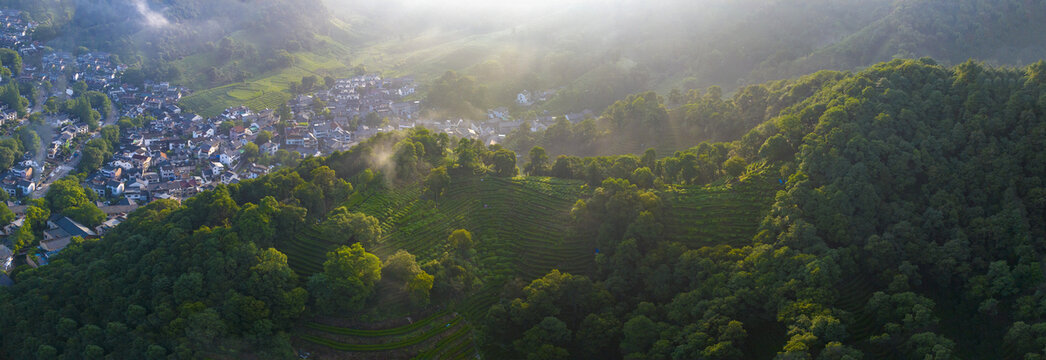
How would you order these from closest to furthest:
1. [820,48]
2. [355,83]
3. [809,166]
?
[809,166]
[820,48]
[355,83]

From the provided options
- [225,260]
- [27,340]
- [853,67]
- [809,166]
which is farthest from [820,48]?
[27,340]

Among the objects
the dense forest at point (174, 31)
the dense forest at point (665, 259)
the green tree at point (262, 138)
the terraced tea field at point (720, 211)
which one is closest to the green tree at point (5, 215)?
the dense forest at point (665, 259)

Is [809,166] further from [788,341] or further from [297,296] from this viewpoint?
[297,296]

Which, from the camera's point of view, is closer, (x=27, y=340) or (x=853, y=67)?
(x=27, y=340)

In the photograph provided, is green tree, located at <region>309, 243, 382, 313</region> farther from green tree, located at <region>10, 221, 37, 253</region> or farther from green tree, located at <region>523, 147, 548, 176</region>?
A: green tree, located at <region>10, 221, 37, 253</region>

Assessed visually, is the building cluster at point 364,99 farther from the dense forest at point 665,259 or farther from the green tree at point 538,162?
the dense forest at point 665,259

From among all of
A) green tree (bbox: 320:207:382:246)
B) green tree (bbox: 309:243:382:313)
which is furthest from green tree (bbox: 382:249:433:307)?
green tree (bbox: 320:207:382:246)
